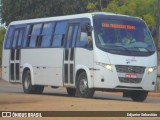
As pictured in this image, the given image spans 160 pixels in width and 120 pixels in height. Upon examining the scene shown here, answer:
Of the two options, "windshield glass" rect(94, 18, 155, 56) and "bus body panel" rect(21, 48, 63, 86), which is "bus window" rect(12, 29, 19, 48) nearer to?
"bus body panel" rect(21, 48, 63, 86)

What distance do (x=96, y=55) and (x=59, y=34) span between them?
3312mm

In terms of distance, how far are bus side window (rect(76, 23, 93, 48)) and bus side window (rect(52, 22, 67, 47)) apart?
1.53 m

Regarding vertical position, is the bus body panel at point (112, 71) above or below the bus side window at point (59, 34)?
below

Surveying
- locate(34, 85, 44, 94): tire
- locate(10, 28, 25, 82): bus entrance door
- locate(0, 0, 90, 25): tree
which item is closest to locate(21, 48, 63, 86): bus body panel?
locate(10, 28, 25, 82): bus entrance door

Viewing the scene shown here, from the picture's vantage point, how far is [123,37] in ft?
76.7

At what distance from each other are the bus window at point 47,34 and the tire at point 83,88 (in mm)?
3226

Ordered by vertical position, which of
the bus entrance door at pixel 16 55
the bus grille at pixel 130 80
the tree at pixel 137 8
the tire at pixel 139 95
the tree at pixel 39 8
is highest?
the tree at pixel 39 8

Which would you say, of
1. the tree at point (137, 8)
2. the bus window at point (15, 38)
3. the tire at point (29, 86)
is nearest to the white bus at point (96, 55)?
the tire at point (29, 86)

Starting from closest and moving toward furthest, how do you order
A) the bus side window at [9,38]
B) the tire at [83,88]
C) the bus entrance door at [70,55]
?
the tire at [83,88] → the bus entrance door at [70,55] → the bus side window at [9,38]

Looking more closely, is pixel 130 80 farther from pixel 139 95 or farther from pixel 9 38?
pixel 9 38

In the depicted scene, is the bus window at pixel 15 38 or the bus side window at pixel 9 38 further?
the bus side window at pixel 9 38

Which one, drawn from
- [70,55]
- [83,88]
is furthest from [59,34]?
[83,88]

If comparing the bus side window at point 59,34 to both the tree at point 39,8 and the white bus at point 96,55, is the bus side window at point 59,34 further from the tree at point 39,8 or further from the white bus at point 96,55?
the tree at point 39,8

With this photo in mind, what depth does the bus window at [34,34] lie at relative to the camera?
2727 cm
